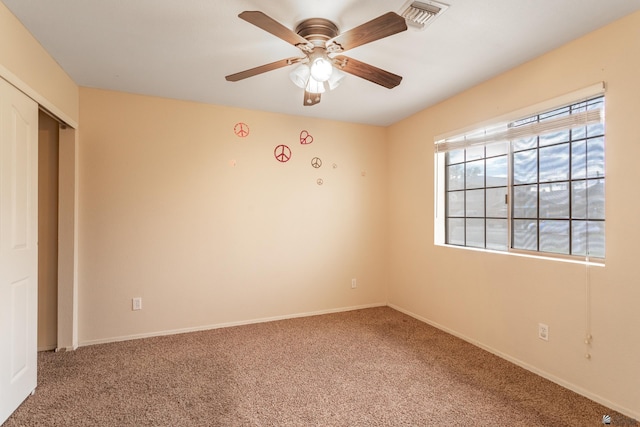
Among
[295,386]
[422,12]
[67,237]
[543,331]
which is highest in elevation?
[422,12]

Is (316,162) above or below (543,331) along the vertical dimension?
above

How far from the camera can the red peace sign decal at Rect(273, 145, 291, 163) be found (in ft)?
12.4

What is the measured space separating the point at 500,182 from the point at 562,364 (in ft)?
4.99

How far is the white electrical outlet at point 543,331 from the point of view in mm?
2395

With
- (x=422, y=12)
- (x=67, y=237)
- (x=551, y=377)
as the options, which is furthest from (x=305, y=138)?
(x=551, y=377)

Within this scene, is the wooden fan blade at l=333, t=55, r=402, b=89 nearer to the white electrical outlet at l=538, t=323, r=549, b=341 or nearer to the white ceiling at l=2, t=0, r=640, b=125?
the white ceiling at l=2, t=0, r=640, b=125

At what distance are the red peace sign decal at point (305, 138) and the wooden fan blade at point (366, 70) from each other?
1834mm

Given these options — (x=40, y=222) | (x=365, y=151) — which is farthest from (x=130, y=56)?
(x=365, y=151)

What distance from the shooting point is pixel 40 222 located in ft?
9.46

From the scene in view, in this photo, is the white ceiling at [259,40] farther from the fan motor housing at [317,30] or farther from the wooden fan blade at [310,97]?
the wooden fan blade at [310,97]

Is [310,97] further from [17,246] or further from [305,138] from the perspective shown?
[17,246]

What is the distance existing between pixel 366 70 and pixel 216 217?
2.28 m

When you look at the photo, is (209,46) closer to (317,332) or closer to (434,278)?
(317,332)

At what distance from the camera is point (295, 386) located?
2.31m
